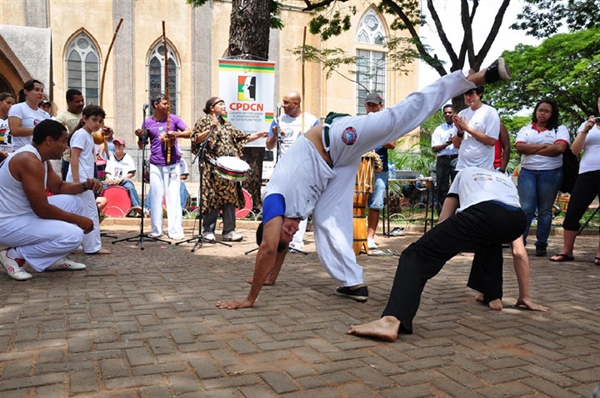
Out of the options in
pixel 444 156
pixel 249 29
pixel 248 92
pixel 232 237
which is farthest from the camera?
pixel 249 29

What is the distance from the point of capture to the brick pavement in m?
2.96

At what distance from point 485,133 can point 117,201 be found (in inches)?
291

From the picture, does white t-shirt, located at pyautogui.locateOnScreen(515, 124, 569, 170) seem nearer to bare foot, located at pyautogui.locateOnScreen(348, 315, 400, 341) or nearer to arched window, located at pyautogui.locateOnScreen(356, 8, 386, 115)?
bare foot, located at pyautogui.locateOnScreen(348, 315, 400, 341)

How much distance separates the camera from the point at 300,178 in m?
4.48

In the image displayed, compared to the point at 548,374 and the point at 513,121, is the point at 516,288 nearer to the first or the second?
the point at 548,374

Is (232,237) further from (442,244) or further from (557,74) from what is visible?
(557,74)

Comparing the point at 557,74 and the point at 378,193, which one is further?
the point at 557,74

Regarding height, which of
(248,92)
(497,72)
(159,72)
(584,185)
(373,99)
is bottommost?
(584,185)

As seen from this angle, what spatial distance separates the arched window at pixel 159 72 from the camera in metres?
26.5

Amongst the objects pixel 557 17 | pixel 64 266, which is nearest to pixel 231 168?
pixel 64 266

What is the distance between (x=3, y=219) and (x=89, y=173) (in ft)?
5.86

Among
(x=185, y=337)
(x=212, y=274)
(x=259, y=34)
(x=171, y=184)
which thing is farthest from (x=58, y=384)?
(x=259, y=34)

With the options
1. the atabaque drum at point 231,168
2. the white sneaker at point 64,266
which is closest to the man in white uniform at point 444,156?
the atabaque drum at point 231,168

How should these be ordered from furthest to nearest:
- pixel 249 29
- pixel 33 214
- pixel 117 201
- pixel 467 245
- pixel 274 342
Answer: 1. pixel 117 201
2. pixel 249 29
3. pixel 33 214
4. pixel 467 245
5. pixel 274 342
